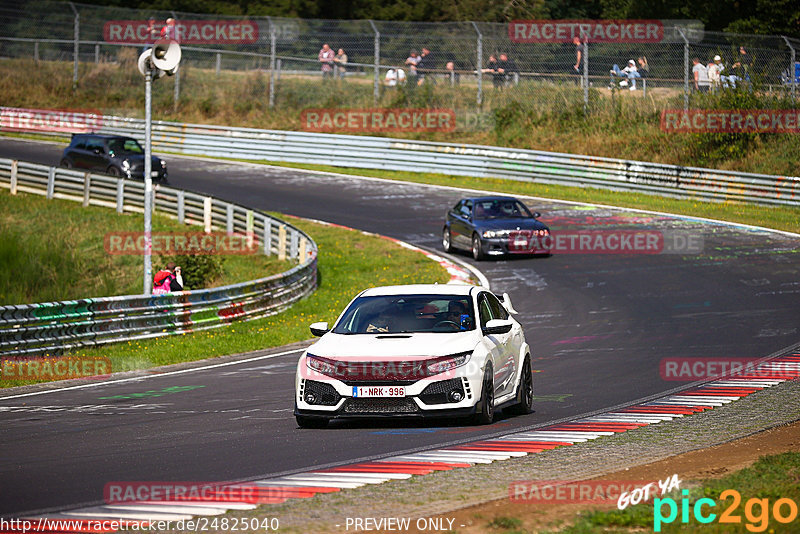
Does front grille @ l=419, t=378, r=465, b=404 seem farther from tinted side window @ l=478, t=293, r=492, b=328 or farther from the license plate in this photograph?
tinted side window @ l=478, t=293, r=492, b=328

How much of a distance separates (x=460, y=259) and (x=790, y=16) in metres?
29.8

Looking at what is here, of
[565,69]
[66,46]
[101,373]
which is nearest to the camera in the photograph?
[101,373]

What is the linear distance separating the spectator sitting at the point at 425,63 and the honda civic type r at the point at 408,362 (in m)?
32.9

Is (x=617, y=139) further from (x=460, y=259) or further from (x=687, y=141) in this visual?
(x=460, y=259)

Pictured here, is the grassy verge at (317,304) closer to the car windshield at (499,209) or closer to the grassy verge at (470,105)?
the car windshield at (499,209)

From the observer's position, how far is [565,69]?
133 feet

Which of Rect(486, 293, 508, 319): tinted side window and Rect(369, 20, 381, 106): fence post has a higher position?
Rect(369, 20, 381, 106): fence post

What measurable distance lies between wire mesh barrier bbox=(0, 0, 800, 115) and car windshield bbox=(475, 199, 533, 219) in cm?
1246

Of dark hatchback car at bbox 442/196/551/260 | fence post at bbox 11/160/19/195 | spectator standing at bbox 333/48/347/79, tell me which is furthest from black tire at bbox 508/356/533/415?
spectator standing at bbox 333/48/347/79

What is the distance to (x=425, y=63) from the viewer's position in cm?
4409

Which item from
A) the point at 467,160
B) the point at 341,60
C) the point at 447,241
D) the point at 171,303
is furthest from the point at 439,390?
the point at 341,60

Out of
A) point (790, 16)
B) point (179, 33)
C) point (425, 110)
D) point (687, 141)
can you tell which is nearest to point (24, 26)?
point (179, 33)

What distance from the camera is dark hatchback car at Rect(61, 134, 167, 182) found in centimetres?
3816

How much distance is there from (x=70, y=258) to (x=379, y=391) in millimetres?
20103
